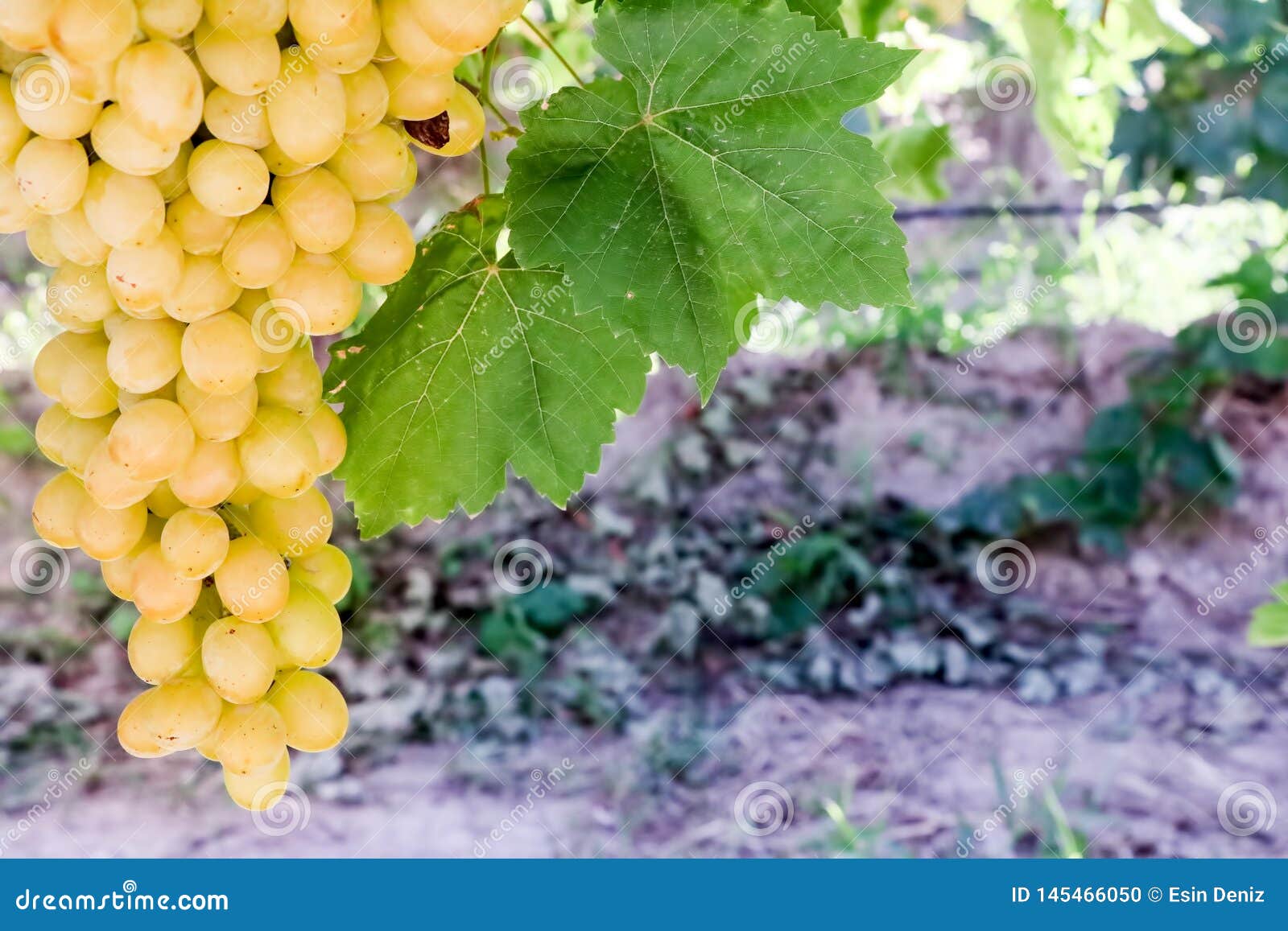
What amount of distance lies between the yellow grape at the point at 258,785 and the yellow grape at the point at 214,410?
0.46 feet

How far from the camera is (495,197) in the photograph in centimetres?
56

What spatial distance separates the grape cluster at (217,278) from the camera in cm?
39

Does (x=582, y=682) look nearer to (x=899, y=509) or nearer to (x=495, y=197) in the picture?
(x=899, y=509)

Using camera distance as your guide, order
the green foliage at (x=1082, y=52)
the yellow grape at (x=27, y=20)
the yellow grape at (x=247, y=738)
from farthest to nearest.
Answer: the green foliage at (x=1082, y=52) → the yellow grape at (x=247, y=738) → the yellow grape at (x=27, y=20)

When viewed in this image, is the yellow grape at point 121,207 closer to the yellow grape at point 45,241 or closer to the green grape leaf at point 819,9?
the yellow grape at point 45,241

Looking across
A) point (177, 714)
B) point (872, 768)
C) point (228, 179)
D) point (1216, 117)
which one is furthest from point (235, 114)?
point (1216, 117)

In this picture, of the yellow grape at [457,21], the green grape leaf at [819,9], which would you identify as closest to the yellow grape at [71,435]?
the yellow grape at [457,21]

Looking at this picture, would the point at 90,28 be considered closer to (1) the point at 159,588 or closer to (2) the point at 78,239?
(2) the point at 78,239

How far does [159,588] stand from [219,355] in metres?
0.10

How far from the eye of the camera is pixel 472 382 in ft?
1.94

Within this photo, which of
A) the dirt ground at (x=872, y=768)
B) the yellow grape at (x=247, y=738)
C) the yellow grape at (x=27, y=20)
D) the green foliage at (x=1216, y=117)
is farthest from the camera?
the green foliage at (x=1216, y=117)

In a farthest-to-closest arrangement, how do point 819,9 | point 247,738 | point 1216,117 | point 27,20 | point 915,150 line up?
point 1216,117
point 915,150
point 819,9
point 247,738
point 27,20

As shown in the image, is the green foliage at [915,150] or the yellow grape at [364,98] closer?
the yellow grape at [364,98]

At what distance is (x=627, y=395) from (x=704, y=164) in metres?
0.12
